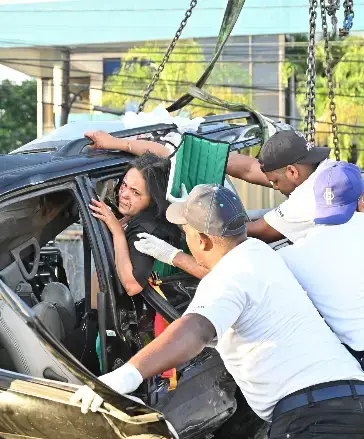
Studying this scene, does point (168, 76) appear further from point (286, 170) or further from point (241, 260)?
point (241, 260)

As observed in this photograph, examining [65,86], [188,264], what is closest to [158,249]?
[188,264]

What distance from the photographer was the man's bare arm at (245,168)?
17.4 feet

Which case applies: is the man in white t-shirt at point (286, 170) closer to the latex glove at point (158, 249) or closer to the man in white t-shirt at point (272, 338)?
the latex glove at point (158, 249)

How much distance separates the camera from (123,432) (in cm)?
294

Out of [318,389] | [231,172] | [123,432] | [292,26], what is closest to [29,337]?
[123,432]

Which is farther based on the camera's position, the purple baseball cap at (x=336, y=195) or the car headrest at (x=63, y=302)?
the car headrest at (x=63, y=302)

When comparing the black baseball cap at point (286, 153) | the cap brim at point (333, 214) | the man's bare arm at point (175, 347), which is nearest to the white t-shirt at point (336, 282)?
the cap brim at point (333, 214)

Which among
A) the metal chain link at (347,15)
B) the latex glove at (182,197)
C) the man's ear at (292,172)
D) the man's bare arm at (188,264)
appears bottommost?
the man's bare arm at (188,264)

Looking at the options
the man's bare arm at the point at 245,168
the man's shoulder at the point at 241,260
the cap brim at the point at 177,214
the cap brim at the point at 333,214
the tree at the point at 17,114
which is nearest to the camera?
the man's shoulder at the point at 241,260

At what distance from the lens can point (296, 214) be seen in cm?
432

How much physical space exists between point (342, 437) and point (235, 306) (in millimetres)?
641

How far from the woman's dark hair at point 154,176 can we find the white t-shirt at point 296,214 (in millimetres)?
562

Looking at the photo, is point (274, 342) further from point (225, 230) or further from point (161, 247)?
point (161, 247)

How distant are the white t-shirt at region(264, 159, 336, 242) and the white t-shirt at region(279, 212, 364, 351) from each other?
84 centimetres
